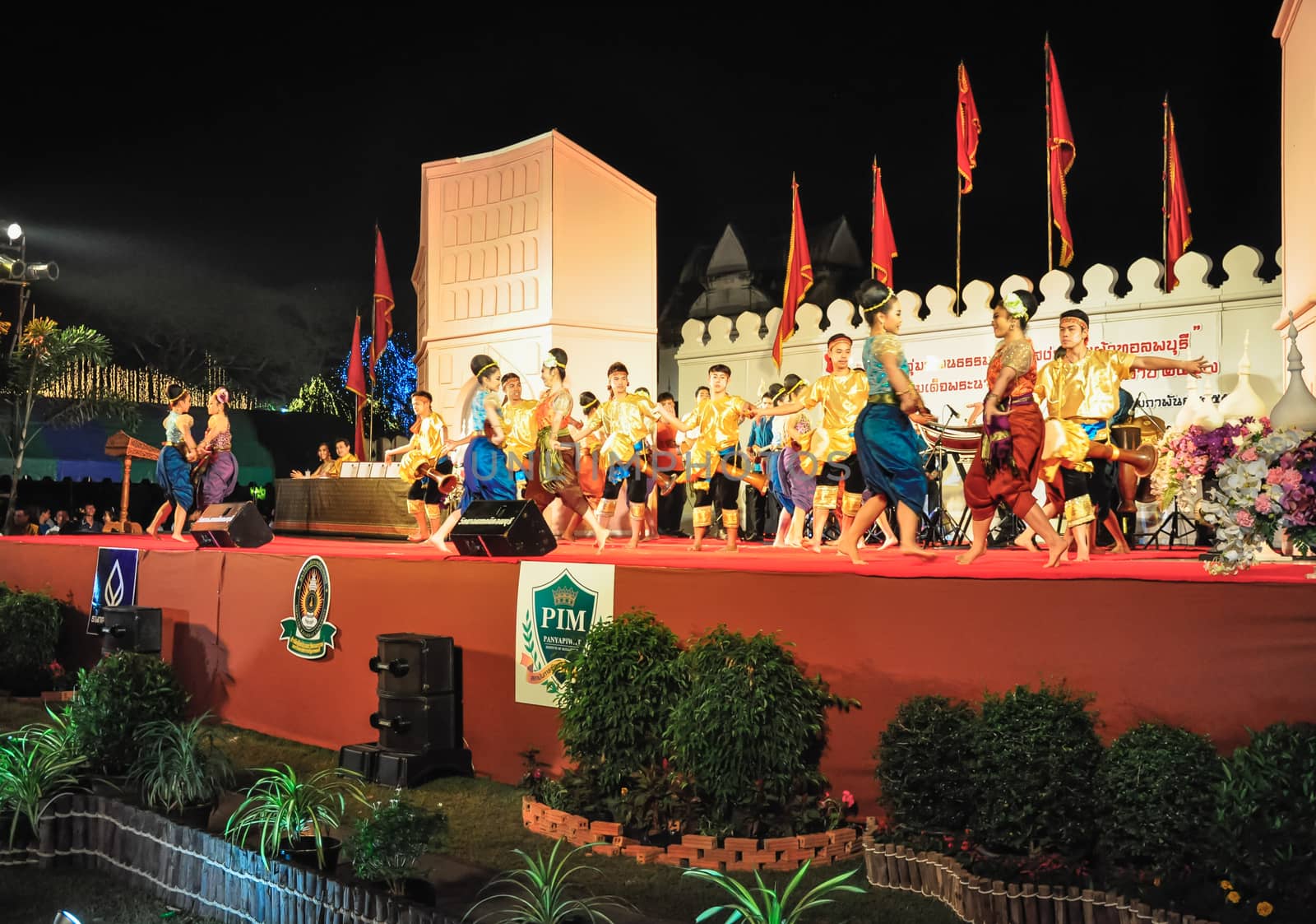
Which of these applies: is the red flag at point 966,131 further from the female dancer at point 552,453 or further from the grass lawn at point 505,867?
the grass lawn at point 505,867

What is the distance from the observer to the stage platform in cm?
441

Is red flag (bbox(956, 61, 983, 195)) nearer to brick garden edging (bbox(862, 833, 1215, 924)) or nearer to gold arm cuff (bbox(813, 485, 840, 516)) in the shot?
gold arm cuff (bbox(813, 485, 840, 516))

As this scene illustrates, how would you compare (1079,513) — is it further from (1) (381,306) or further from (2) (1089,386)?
(1) (381,306)

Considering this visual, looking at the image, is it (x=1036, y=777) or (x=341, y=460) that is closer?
(x=1036, y=777)

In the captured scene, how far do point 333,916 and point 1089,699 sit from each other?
2960mm

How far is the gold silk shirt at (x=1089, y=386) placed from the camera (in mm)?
6844

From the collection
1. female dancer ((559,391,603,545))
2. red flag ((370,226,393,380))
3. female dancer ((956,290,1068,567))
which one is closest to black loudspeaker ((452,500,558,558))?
female dancer ((956,290,1068,567))

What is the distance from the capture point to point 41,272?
46.3 feet

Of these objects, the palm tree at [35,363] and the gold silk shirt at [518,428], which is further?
the palm tree at [35,363]

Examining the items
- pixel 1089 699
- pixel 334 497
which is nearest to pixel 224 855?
pixel 1089 699

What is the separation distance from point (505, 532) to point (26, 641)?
4.91 metres

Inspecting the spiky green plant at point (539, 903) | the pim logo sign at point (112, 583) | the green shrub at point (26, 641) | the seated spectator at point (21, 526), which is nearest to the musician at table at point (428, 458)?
the pim logo sign at point (112, 583)

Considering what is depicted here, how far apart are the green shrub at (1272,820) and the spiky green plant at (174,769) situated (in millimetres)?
4277

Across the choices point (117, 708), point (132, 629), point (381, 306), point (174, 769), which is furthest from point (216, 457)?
point (381, 306)
